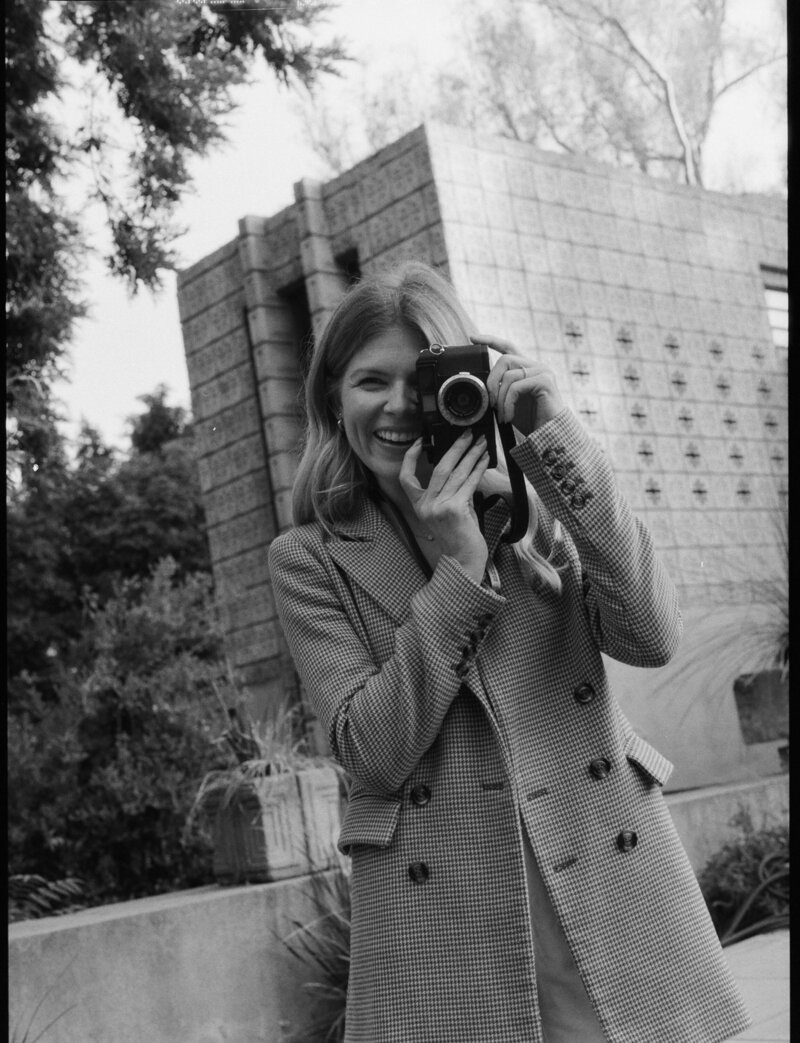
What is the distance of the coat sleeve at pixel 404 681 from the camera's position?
1.29 metres

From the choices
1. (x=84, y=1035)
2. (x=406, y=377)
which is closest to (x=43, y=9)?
(x=84, y=1035)

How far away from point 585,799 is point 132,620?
4543 mm

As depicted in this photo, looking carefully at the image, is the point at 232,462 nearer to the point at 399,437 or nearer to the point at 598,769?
the point at 399,437

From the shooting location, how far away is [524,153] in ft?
20.8

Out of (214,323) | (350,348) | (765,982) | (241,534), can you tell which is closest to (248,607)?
(241,534)

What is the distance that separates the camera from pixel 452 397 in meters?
1.39

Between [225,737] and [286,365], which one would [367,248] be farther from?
[225,737]

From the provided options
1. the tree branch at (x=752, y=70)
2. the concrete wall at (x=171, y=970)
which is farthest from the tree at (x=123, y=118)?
the tree branch at (x=752, y=70)

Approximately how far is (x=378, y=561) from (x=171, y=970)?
2.71 metres

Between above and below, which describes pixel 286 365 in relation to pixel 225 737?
above

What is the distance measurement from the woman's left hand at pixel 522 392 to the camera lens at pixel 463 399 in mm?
26

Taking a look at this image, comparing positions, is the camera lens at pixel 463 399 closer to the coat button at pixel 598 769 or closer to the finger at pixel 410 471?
the finger at pixel 410 471

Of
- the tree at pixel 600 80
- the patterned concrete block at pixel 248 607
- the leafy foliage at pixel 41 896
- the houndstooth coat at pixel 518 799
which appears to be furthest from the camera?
the tree at pixel 600 80

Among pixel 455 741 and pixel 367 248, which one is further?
pixel 367 248
